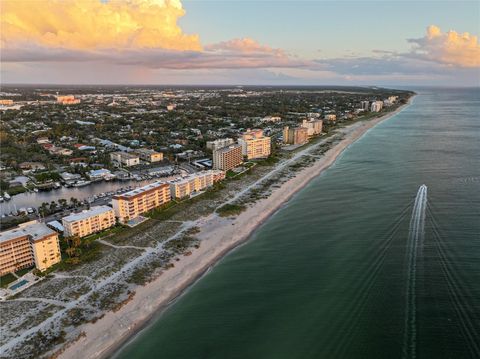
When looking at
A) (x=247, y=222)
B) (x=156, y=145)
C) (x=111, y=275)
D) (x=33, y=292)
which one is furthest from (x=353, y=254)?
(x=156, y=145)

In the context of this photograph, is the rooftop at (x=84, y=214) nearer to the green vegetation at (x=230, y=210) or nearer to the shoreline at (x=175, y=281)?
the shoreline at (x=175, y=281)

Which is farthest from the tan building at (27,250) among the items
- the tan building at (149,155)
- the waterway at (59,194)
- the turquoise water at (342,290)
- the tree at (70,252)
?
the tan building at (149,155)

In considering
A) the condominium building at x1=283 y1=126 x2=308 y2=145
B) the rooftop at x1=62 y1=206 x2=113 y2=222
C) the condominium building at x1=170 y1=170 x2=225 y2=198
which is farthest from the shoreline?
the condominium building at x1=283 y1=126 x2=308 y2=145

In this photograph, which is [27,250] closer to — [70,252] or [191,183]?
[70,252]

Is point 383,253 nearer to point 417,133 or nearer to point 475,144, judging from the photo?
point 475,144

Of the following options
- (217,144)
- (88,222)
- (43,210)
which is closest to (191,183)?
(88,222)
